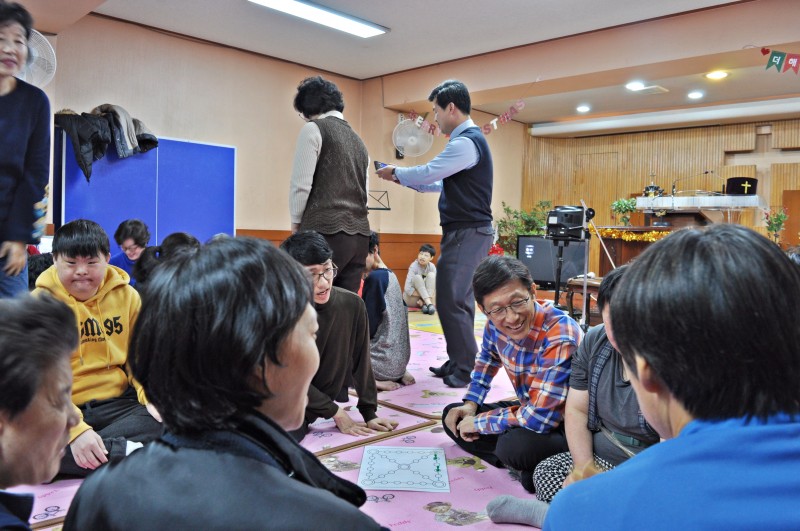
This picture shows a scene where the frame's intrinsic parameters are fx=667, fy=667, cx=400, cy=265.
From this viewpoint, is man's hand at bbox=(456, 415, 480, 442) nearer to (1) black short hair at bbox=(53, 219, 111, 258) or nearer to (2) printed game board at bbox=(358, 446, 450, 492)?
(2) printed game board at bbox=(358, 446, 450, 492)

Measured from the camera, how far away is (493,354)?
2.32 metres

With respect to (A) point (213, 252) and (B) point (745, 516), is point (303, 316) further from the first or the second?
(B) point (745, 516)

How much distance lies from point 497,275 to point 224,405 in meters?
1.44

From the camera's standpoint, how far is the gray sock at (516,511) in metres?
1.73

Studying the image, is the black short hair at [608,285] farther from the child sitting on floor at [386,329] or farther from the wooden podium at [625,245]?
the wooden podium at [625,245]

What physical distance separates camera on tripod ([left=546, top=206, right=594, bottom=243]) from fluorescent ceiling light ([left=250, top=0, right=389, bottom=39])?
89.3 inches

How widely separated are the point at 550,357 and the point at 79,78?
187 inches

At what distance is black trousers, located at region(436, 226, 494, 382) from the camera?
132 inches

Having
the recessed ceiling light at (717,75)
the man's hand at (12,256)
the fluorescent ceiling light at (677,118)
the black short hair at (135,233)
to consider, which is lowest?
the man's hand at (12,256)

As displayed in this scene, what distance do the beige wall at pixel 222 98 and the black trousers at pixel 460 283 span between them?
3.47 metres

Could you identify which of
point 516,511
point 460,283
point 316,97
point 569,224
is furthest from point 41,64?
point 569,224

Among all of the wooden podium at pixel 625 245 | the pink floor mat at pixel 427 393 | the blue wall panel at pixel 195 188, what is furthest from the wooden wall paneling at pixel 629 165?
the pink floor mat at pixel 427 393

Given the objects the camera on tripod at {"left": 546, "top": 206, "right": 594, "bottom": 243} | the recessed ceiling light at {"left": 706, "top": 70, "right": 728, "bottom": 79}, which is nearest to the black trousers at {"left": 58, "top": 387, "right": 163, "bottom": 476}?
the camera on tripod at {"left": 546, "top": 206, "right": 594, "bottom": 243}

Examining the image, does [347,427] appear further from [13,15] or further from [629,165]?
[629,165]
